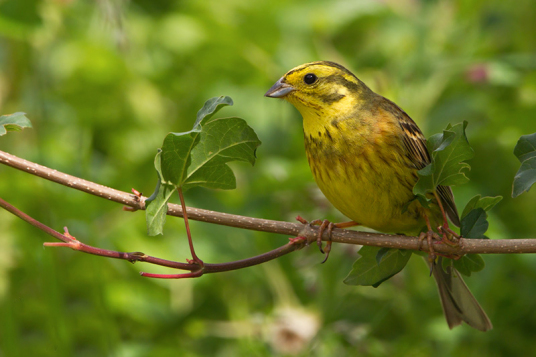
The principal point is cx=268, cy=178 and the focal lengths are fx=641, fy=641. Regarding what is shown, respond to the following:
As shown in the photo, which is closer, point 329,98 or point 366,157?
point 366,157

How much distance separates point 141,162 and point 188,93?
945 millimetres

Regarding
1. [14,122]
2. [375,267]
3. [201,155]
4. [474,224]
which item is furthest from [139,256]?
[474,224]

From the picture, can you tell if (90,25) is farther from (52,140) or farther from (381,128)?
(381,128)

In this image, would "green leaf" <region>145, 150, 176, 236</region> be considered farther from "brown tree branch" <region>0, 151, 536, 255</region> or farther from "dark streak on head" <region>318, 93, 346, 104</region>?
"dark streak on head" <region>318, 93, 346, 104</region>

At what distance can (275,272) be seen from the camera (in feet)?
10.7

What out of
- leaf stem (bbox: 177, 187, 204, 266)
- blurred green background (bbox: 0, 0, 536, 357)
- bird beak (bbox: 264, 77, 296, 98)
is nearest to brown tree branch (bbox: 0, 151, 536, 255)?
leaf stem (bbox: 177, 187, 204, 266)

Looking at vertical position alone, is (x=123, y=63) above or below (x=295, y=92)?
above

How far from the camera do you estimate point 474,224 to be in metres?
1.75

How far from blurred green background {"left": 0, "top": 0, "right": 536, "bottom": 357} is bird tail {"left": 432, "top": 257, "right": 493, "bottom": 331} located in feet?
1.65

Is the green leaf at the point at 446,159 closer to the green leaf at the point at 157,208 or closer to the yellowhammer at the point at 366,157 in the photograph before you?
the yellowhammer at the point at 366,157


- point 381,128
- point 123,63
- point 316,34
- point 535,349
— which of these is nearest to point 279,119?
point 316,34

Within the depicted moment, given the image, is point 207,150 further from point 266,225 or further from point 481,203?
point 481,203

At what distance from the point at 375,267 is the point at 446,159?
0.40 m

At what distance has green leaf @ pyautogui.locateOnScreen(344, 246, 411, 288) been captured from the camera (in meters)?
1.84
